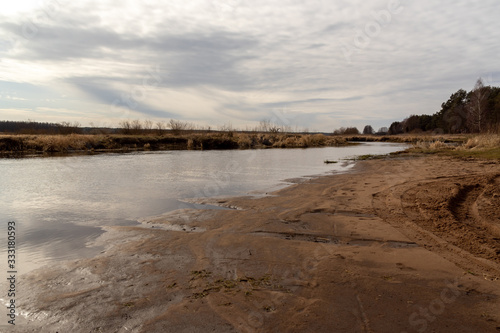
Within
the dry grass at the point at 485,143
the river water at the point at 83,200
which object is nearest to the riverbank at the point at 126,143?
the dry grass at the point at 485,143

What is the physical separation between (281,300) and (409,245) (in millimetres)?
2845

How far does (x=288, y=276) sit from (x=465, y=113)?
8515 centimetres

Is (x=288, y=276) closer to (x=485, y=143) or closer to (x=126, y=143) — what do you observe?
(x=485, y=143)

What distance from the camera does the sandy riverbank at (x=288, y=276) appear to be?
3174mm

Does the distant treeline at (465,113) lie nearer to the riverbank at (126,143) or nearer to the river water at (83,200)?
the riverbank at (126,143)

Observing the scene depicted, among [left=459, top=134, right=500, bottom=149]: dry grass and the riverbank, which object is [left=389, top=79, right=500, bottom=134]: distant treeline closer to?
the riverbank

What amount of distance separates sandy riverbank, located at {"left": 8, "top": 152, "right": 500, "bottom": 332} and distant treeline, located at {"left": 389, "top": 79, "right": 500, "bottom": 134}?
187 ft

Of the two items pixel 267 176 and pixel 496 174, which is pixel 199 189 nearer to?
pixel 267 176

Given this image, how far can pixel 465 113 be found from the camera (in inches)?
2837

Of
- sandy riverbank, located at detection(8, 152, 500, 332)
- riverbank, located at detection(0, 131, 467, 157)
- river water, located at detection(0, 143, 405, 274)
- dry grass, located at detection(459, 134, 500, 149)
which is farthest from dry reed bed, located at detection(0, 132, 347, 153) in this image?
sandy riverbank, located at detection(8, 152, 500, 332)

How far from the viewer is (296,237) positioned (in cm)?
577

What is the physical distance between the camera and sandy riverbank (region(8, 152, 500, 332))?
317cm

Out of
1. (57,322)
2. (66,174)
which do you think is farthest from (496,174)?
(66,174)

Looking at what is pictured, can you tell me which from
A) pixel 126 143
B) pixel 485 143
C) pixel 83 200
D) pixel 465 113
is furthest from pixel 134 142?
pixel 465 113
